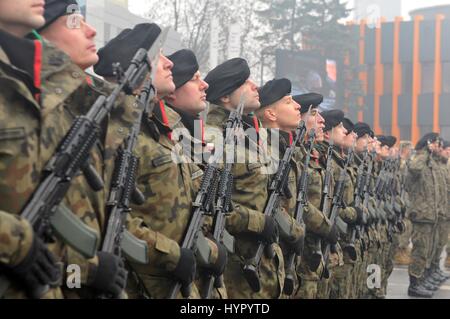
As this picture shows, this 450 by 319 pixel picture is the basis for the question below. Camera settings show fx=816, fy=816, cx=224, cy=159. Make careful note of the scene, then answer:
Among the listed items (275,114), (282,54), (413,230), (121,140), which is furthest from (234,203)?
(282,54)

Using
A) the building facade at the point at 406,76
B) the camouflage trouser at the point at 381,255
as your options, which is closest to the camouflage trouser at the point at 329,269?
the camouflage trouser at the point at 381,255

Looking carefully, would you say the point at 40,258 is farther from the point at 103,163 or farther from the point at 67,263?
the point at 103,163

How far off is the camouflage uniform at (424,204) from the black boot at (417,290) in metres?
0.07

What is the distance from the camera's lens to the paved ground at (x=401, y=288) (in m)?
9.92

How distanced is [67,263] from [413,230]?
8799mm

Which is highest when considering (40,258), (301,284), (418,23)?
(40,258)

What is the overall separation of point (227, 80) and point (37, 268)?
9.78 ft

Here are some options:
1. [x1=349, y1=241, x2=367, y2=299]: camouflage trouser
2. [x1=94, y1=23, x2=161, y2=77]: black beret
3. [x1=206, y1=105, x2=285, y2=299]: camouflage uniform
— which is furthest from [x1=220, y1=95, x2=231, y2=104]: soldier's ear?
[x1=349, y1=241, x2=367, y2=299]: camouflage trouser

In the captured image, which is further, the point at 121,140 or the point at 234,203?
the point at 234,203

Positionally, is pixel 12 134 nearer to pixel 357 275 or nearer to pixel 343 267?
pixel 343 267

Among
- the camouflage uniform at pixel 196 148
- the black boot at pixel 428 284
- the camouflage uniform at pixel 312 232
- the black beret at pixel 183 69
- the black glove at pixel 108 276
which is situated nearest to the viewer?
the black glove at pixel 108 276

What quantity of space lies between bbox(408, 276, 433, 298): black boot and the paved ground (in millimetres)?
85

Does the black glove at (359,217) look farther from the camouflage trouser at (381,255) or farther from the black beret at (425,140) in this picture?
the black beret at (425,140)
